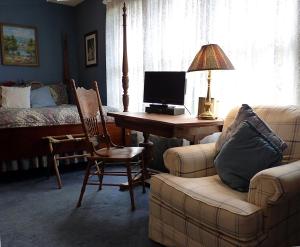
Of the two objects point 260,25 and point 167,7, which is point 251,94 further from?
point 167,7

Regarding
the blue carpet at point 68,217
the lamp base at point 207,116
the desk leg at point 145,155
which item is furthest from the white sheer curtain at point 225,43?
the blue carpet at point 68,217

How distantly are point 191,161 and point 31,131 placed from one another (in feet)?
6.25

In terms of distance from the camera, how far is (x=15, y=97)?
3.89 meters

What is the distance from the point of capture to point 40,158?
3113 millimetres

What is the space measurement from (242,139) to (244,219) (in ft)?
1.57

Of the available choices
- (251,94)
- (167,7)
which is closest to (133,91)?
(167,7)

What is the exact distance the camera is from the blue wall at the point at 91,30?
4344 mm

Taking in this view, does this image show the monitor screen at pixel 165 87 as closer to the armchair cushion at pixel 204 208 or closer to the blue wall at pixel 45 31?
the armchair cushion at pixel 204 208

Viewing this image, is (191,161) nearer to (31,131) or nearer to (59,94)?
(31,131)

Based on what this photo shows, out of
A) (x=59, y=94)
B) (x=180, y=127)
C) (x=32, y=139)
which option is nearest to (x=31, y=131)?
(x=32, y=139)

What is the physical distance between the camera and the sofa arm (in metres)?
1.28

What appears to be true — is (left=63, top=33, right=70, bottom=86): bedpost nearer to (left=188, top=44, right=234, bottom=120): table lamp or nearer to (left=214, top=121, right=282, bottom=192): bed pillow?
(left=188, top=44, right=234, bottom=120): table lamp

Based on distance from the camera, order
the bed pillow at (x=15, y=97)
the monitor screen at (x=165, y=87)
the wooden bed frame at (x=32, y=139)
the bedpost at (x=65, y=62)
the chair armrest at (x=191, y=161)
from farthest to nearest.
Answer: the bedpost at (x=65, y=62) < the bed pillow at (x=15, y=97) < the wooden bed frame at (x=32, y=139) < the monitor screen at (x=165, y=87) < the chair armrest at (x=191, y=161)

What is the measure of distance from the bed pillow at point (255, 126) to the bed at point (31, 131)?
5.17ft
